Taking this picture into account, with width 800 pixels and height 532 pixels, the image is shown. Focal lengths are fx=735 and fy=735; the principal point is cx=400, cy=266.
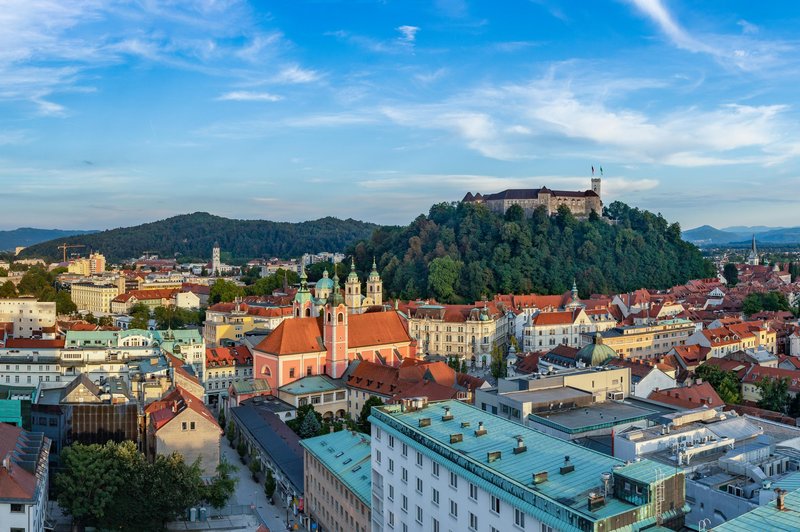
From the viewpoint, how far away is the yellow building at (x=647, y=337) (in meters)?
64.0

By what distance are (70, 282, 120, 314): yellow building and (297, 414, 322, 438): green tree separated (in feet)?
242

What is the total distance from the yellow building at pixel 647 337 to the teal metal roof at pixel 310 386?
989 inches

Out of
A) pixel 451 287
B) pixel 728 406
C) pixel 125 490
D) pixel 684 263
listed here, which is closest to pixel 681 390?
pixel 728 406

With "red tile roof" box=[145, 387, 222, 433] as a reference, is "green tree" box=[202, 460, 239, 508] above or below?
below

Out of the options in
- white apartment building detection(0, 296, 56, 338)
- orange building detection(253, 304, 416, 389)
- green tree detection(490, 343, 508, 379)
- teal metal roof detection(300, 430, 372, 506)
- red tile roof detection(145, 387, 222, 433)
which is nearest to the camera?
teal metal roof detection(300, 430, 372, 506)

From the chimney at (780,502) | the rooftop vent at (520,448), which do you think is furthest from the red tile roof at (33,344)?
the chimney at (780,502)

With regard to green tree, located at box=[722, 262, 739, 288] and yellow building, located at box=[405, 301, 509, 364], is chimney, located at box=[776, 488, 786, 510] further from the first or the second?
green tree, located at box=[722, 262, 739, 288]

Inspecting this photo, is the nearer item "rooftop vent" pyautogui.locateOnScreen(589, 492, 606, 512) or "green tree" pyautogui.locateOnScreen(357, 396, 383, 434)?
"rooftop vent" pyautogui.locateOnScreen(589, 492, 606, 512)

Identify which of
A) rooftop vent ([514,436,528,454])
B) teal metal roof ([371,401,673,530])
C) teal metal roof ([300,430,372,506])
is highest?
rooftop vent ([514,436,528,454])

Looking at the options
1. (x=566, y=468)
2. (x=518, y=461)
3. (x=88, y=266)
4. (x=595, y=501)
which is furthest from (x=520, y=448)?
(x=88, y=266)

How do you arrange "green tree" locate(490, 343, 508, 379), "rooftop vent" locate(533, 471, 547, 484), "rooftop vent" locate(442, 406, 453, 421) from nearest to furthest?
"rooftop vent" locate(533, 471, 547, 484) < "rooftop vent" locate(442, 406, 453, 421) < "green tree" locate(490, 343, 508, 379)

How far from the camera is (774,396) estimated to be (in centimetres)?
4503

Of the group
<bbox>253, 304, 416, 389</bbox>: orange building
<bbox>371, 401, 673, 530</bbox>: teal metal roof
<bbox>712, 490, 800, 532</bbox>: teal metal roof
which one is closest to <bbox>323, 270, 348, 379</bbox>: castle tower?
<bbox>253, 304, 416, 389</bbox>: orange building

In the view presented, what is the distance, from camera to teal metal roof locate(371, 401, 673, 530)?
17062 mm
